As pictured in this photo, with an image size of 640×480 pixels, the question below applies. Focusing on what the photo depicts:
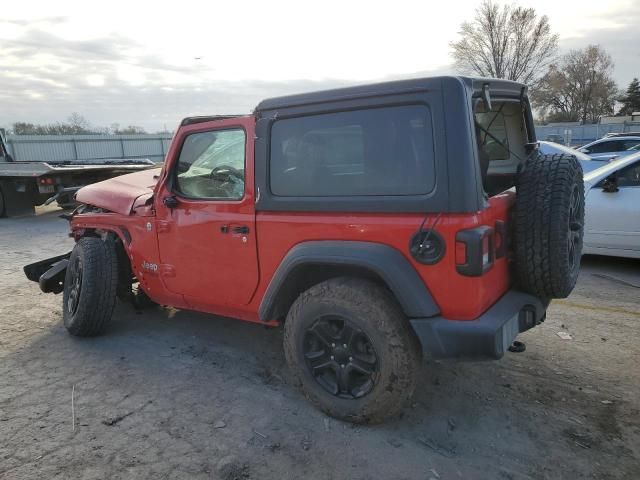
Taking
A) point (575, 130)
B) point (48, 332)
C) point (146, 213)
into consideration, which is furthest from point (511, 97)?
point (575, 130)

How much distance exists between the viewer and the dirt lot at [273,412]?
2.62 meters

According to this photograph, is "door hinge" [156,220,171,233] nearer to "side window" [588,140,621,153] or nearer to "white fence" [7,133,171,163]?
"side window" [588,140,621,153]

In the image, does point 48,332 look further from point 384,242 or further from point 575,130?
point 575,130

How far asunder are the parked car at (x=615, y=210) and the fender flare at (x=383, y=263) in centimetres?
442

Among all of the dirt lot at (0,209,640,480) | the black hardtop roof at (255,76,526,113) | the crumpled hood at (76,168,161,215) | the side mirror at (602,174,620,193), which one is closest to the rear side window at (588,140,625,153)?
the side mirror at (602,174,620,193)

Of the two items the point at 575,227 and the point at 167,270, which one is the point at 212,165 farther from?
the point at 575,227

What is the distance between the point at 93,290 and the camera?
165 inches

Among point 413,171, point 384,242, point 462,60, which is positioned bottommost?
point 384,242

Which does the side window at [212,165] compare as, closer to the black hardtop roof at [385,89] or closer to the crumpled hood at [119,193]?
the black hardtop roof at [385,89]

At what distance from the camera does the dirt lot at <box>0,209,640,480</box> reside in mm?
2615

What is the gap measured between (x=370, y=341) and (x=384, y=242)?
58cm

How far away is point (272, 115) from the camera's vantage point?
10.2 ft

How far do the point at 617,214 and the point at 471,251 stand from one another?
444cm

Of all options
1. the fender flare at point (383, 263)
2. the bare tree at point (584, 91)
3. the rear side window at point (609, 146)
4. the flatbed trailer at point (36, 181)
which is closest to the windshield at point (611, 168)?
the fender flare at point (383, 263)
